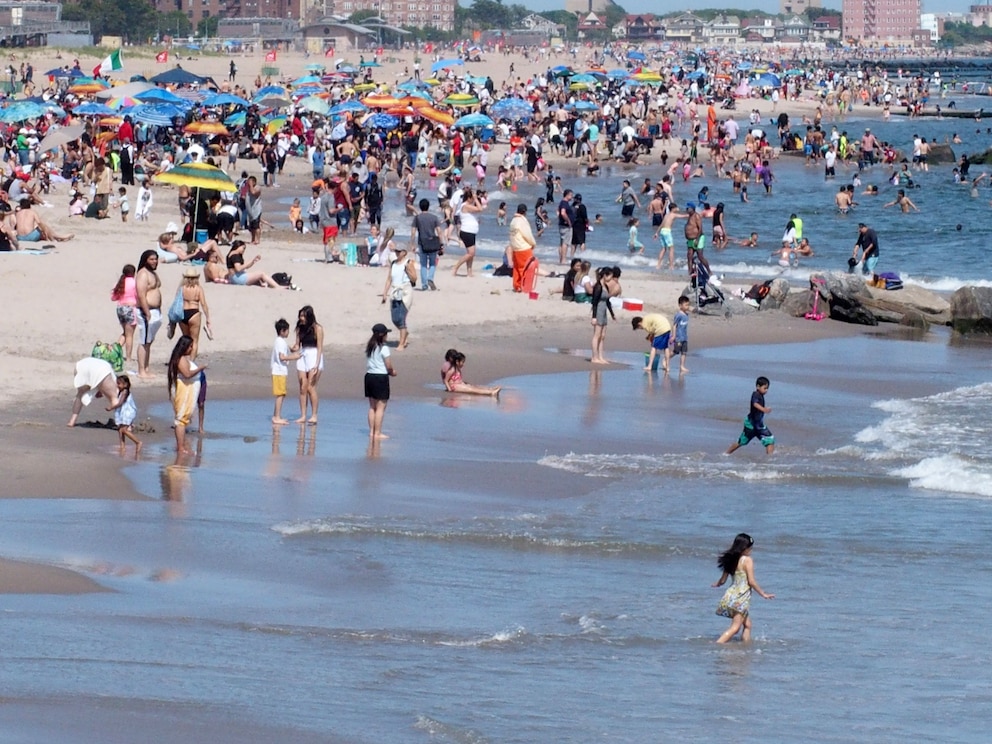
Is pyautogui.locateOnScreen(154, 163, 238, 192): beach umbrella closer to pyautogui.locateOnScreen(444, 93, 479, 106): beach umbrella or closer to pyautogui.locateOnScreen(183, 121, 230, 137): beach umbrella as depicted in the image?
pyautogui.locateOnScreen(183, 121, 230, 137): beach umbrella

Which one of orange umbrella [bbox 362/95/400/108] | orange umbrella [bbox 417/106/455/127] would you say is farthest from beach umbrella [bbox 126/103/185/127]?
orange umbrella [bbox 362/95/400/108]

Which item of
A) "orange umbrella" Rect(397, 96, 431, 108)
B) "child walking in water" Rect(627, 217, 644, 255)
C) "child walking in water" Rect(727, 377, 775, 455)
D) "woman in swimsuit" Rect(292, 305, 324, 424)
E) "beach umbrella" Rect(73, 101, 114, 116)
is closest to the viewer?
"child walking in water" Rect(727, 377, 775, 455)

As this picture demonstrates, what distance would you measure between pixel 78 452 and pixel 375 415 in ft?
8.07

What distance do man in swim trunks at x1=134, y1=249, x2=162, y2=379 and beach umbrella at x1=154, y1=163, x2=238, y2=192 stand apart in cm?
607

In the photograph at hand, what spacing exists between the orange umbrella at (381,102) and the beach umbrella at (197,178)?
22.7 meters

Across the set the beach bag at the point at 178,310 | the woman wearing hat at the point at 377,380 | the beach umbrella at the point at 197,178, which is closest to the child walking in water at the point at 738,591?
the woman wearing hat at the point at 377,380

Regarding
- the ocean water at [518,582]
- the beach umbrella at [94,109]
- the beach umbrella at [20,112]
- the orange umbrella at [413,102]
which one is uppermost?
the orange umbrella at [413,102]

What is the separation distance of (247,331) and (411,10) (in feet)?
555

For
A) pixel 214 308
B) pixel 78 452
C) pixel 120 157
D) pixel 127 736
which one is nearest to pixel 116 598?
pixel 127 736

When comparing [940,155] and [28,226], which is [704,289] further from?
[940,155]

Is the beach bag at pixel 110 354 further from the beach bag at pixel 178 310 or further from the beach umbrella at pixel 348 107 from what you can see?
the beach umbrella at pixel 348 107

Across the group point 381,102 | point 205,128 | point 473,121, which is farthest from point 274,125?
point 473,121

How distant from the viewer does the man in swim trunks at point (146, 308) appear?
1507 centimetres

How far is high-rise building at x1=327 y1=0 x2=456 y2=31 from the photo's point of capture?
179 m
